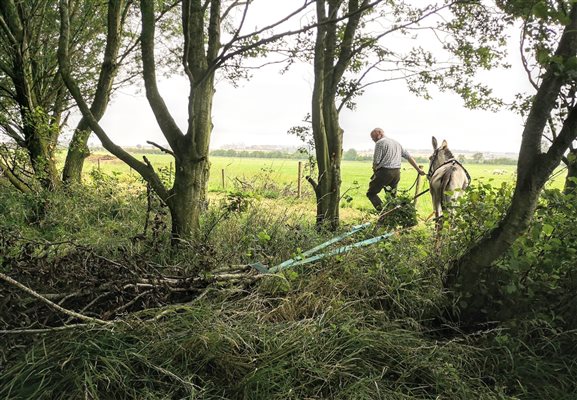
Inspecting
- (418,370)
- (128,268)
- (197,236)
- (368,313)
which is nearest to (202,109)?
(197,236)

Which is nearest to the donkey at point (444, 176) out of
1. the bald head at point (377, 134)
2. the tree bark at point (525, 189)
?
the bald head at point (377, 134)

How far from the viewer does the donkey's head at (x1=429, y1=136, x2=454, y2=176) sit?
307 inches

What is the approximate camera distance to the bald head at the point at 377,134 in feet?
28.1

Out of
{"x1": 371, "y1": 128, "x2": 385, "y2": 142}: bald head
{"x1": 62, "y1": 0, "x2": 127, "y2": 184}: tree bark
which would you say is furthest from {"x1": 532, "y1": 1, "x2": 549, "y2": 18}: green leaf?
{"x1": 62, "y1": 0, "x2": 127, "y2": 184}: tree bark

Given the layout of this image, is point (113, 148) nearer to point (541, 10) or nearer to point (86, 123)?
point (541, 10)

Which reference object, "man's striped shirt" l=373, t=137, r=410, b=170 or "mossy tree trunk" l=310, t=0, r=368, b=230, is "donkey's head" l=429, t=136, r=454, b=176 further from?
"mossy tree trunk" l=310, t=0, r=368, b=230

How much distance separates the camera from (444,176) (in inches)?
285

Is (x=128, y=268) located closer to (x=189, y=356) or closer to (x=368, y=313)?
(x=189, y=356)

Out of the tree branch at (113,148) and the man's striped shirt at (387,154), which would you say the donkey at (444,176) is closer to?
the man's striped shirt at (387,154)

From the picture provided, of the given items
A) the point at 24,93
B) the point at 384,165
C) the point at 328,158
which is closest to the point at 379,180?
the point at 384,165

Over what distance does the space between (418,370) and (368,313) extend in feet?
2.00

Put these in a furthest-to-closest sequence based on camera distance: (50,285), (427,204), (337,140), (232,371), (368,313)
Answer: (427,204), (337,140), (368,313), (50,285), (232,371)

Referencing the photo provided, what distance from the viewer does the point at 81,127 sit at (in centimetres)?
829

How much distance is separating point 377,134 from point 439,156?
4.53ft
